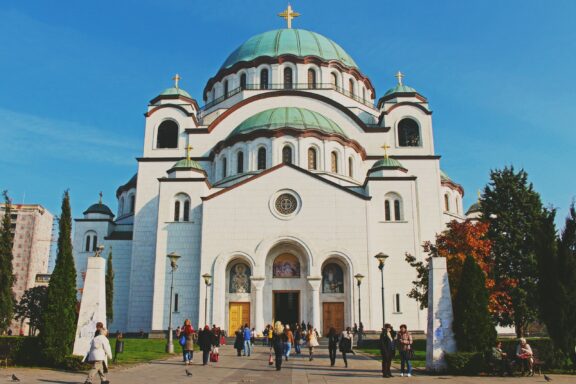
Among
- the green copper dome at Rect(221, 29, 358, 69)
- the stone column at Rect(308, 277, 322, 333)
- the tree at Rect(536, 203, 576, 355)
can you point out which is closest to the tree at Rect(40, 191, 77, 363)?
the tree at Rect(536, 203, 576, 355)

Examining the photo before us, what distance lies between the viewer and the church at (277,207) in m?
30.7

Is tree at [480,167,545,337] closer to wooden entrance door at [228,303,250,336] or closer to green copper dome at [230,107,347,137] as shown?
green copper dome at [230,107,347,137]

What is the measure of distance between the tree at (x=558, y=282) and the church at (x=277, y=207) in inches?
479

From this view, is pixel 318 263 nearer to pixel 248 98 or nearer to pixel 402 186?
pixel 402 186

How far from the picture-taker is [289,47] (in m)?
44.6

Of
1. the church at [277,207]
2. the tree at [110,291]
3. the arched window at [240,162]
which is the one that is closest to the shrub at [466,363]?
the church at [277,207]

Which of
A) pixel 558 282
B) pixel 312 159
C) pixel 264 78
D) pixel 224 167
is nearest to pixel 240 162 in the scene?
pixel 224 167

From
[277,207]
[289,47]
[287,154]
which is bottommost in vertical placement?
[277,207]

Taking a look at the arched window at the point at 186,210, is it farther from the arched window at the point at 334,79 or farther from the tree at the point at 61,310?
the arched window at the point at 334,79

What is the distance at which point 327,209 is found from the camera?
31.5m

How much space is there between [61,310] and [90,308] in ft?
4.75

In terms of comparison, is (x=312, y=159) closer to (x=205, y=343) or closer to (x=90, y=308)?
(x=205, y=343)

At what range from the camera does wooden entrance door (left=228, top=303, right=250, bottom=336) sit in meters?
30.9

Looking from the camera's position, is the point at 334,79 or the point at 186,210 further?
the point at 334,79
